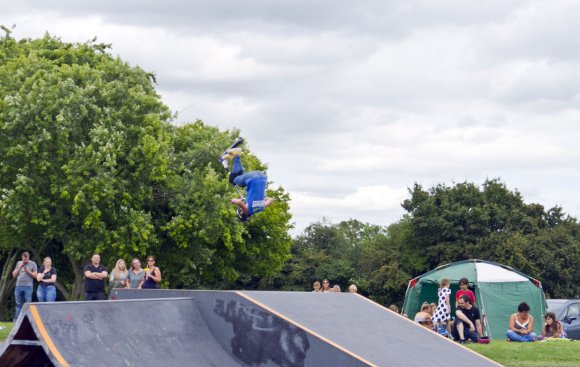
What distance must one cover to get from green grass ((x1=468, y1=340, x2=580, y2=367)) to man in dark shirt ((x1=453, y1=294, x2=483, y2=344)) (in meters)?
0.63

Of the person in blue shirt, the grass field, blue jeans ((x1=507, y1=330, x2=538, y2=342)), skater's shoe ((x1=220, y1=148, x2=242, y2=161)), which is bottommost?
the grass field

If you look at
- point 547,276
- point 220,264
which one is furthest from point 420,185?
point 220,264

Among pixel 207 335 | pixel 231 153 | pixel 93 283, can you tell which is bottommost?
pixel 207 335

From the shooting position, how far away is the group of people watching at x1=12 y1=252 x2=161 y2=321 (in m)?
15.9

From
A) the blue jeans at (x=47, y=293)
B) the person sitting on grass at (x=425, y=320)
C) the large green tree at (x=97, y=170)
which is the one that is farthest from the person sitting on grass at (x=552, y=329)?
the large green tree at (x=97, y=170)

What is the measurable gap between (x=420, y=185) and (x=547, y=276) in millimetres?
9981

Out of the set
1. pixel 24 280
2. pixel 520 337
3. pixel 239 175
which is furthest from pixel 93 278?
pixel 520 337

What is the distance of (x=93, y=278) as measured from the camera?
1581 cm

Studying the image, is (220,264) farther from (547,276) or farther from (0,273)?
(547,276)

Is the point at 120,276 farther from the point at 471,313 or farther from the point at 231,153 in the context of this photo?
the point at 471,313

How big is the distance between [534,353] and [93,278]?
27.2ft

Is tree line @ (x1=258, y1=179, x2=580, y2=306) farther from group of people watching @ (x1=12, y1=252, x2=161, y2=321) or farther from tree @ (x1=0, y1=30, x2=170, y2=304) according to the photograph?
group of people watching @ (x1=12, y1=252, x2=161, y2=321)

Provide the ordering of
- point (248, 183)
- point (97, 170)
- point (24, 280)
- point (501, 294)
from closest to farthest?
point (248, 183) < point (24, 280) < point (501, 294) < point (97, 170)

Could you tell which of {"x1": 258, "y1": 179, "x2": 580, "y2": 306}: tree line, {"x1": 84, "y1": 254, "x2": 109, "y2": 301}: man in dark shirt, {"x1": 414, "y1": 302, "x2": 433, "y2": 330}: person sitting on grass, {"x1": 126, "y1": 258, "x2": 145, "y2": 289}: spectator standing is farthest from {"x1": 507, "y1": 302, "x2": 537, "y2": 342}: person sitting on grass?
{"x1": 258, "y1": 179, "x2": 580, "y2": 306}: tree line
